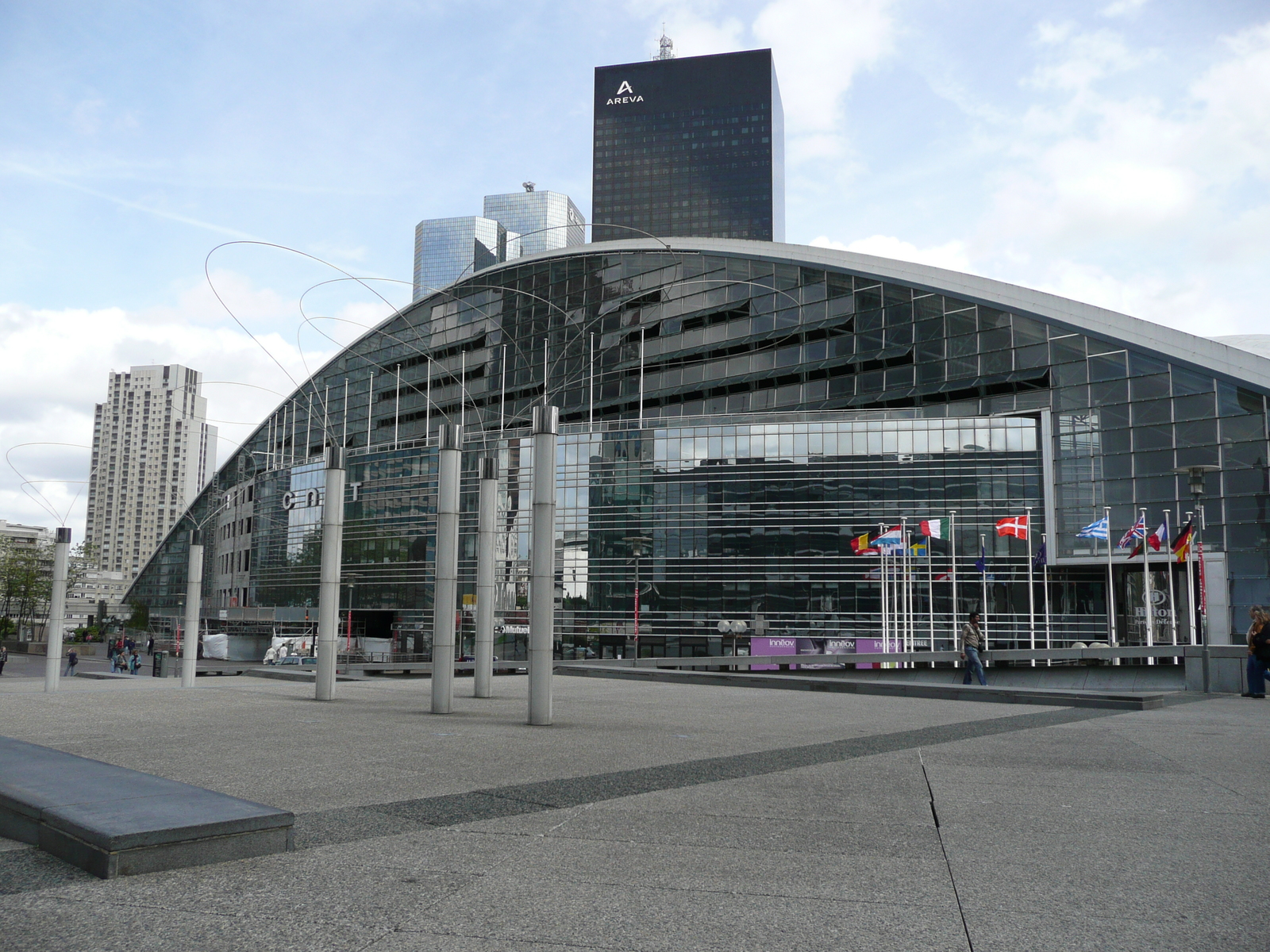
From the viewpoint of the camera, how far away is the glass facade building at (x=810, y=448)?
60.8 metres

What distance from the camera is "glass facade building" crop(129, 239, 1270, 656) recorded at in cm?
6075

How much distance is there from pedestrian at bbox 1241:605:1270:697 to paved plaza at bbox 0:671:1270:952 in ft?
26.8

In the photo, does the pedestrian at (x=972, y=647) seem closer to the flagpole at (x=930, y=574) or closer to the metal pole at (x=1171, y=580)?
the metal pole at (x=1171, y=580)

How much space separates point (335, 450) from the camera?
77.0ft

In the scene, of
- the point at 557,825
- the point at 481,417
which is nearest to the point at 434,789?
the point at 557,825

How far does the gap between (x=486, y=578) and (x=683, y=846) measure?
60.7ft

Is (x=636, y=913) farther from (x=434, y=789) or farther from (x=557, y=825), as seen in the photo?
(x=434, y=789)

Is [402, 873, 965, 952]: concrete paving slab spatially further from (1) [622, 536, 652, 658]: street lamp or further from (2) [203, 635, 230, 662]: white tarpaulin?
(2) [203, 635, 230, 662]: white tarpaulin

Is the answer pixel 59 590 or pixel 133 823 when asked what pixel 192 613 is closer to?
pixel 59 590

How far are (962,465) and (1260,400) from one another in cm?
1726

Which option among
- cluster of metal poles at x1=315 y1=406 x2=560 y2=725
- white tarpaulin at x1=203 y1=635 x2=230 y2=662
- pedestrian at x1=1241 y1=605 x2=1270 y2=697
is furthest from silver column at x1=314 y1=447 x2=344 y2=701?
white tarpaulin at x1=203 y1=635 x2=230 y2=662

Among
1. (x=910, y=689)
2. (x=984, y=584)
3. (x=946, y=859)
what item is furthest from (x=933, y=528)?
(x=946, y=859)

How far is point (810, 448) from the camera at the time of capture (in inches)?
2778

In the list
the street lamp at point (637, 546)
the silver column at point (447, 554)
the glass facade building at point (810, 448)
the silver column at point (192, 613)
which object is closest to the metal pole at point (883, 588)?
the glass facade building at point (810, 448)
